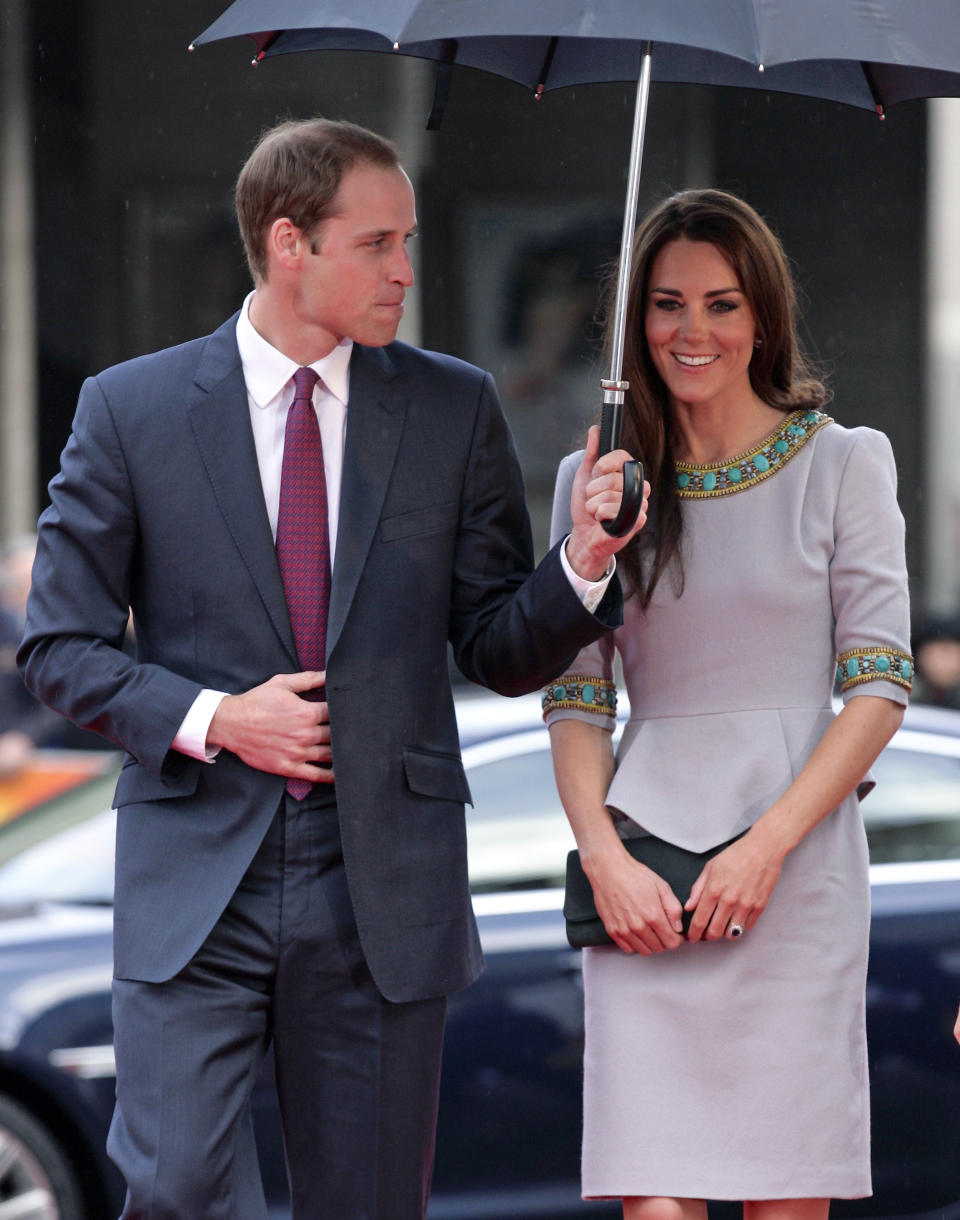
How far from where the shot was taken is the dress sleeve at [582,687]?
336cm

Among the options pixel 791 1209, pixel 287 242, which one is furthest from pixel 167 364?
pixel 791 1209

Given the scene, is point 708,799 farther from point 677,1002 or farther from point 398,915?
point 398,915

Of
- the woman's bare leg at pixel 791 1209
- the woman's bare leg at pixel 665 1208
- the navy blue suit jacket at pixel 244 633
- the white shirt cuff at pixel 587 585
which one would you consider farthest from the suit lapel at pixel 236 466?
the woman's bare leg at pixel 791 1209

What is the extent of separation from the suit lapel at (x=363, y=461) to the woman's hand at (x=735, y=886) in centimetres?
73

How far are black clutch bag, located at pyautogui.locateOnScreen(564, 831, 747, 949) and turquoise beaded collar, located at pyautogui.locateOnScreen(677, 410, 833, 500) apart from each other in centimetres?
60

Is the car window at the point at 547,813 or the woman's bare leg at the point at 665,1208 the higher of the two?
the car window at the point at 547,813

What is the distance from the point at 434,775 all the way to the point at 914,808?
6.56 feet

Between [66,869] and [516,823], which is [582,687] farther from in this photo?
[66,869]

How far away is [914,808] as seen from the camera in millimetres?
4750

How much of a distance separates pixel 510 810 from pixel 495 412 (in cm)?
164

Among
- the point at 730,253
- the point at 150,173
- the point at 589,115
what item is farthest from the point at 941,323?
the point at 730,253

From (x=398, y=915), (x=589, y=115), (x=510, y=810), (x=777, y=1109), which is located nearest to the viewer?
(x=398, y=915)

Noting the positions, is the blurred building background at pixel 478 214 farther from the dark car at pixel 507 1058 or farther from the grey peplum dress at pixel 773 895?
the grey peplum dress at pixel 773 895

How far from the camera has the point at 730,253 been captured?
3268 millimetres
